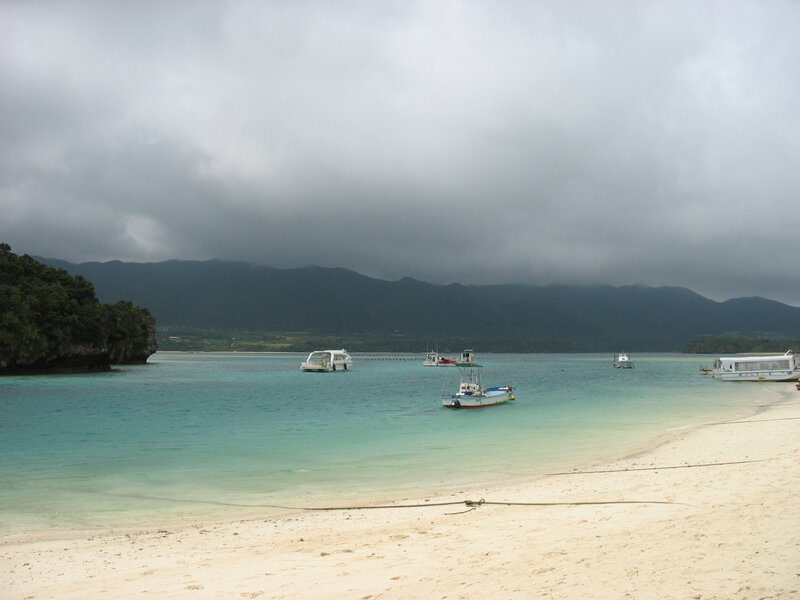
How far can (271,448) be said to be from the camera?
27766 millimetres

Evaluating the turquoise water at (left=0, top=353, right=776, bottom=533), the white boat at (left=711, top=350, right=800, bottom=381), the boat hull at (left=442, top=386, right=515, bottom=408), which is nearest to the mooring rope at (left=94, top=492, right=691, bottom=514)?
the turquoise water at (left=0, top=353, right=776, bottom=533)

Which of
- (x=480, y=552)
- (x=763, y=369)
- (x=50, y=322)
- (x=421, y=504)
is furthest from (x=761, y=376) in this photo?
(x=50, y=322)

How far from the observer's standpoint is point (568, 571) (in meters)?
8.72

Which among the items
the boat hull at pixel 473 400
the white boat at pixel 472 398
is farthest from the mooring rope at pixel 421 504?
the boat hull at pixel 473 400

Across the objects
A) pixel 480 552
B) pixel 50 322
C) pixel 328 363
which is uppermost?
pixel 50 322

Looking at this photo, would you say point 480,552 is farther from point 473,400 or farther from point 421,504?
point 473,400

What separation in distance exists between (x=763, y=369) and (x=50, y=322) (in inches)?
3974

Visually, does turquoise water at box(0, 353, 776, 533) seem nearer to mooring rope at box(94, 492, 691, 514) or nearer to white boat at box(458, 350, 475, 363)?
mooring rope at box(94, 492, 691, 514)

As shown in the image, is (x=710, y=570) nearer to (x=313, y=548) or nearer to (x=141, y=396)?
(x=313, y=548)

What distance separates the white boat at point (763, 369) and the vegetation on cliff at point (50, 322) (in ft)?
319

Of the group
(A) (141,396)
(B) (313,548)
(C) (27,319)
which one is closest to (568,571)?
(B) (313,548)

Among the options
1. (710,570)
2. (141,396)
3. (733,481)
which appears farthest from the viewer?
(141,396)

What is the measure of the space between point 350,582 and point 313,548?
2.52m

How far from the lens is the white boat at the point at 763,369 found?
74.8 metres
